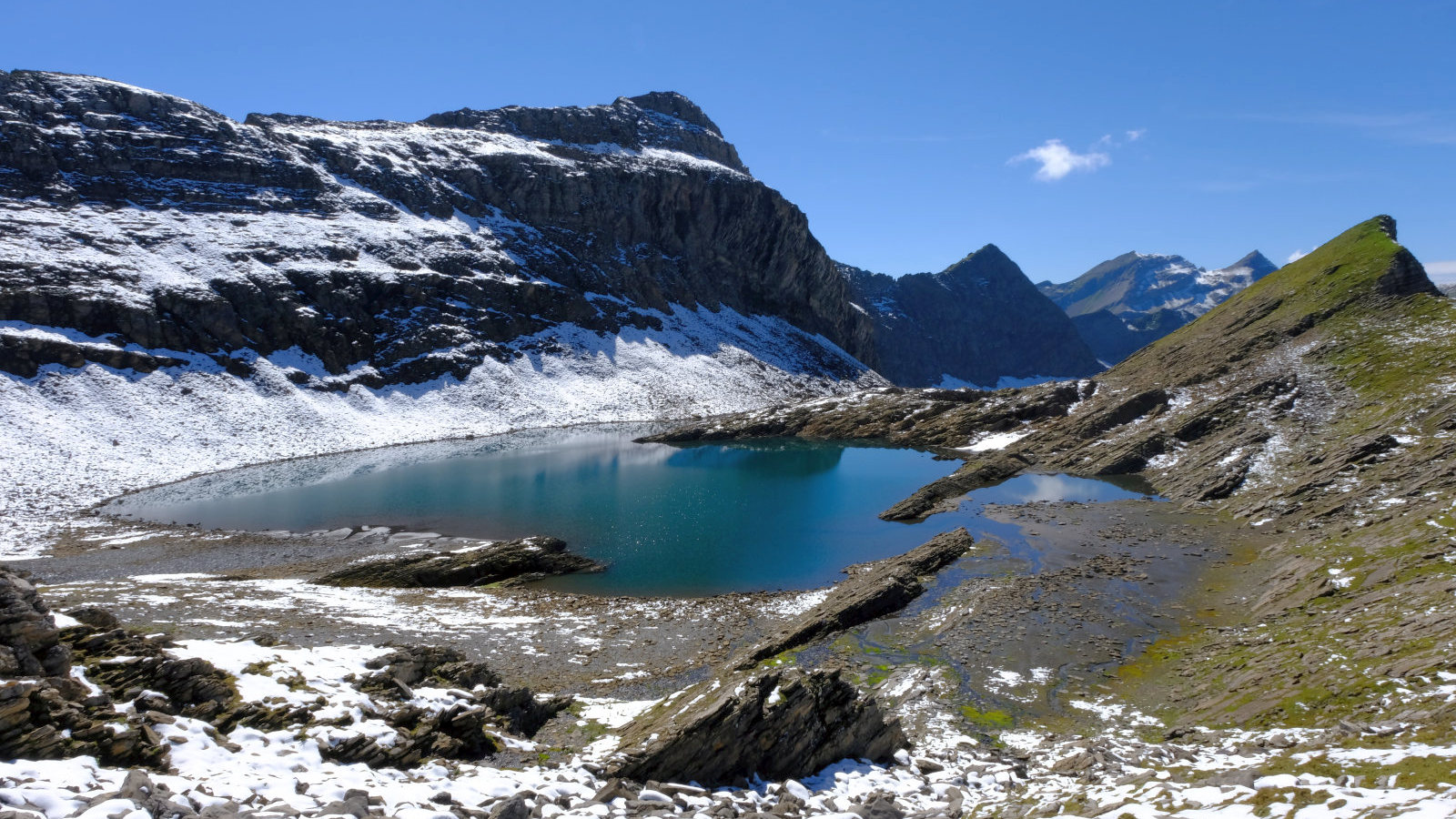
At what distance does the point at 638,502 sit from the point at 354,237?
88.0 m

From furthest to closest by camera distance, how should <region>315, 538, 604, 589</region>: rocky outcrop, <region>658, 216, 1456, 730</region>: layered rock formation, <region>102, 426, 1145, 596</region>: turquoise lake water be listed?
<region>102, 426, 1145, 596</region>: turquoise lake water → <region>315, 538, 604, 589</region>: rocky outcrop → <region>658, 216, 1456, 730</region>: layered rock formation

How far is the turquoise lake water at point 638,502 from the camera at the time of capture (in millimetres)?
42344

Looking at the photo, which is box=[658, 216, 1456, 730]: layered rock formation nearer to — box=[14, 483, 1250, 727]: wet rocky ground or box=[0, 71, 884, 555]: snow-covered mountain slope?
box=[14, 483, 1250, 727]: wet rocky ground

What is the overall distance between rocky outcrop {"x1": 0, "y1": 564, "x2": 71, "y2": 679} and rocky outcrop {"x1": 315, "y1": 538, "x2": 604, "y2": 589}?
24.0 meters

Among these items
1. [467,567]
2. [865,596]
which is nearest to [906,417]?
[865,596]

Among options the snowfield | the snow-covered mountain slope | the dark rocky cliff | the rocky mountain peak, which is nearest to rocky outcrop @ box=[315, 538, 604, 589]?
the snowfield

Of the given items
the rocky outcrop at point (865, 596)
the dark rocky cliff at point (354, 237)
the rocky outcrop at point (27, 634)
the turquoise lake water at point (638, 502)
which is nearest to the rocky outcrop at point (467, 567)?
the turquoise lake water at point (638, 502)

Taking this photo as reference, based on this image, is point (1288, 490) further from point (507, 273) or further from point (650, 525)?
point (507, 273)

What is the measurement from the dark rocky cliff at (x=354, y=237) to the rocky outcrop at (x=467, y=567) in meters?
64.0

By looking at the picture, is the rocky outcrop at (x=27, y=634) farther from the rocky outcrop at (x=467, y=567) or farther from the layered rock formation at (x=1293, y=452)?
the layered rock formation at (x=1293, y=452)

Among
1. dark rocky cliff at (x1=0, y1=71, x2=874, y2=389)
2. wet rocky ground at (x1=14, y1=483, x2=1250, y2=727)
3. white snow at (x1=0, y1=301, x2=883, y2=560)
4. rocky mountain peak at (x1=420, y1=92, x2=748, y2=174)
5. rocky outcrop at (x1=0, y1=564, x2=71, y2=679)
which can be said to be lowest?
wet rocky ground at (x1=14, y1=483, x2=1250, y2=727)

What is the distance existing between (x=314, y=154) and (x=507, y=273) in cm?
4072

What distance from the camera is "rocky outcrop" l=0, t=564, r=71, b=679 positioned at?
13414 millimetres

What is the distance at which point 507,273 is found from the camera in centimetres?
12838
